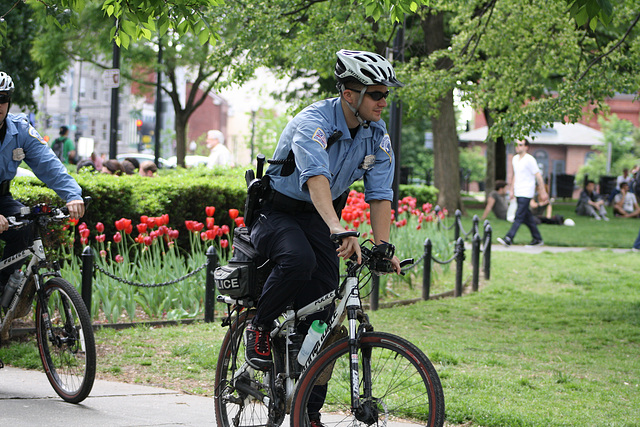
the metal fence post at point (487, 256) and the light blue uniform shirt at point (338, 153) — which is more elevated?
the light blue uniform shirt at point (338, 153)

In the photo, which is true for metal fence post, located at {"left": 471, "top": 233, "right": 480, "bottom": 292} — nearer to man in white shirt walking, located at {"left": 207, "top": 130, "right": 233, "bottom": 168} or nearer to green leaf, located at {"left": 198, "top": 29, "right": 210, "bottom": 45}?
man in white shirt walking, located at {"left": 207, "top": 130, "right": 233, "bottom": 168}

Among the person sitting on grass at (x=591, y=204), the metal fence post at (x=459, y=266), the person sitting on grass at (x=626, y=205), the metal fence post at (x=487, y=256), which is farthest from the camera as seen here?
the person sitting on grass at (x=626, y=205)

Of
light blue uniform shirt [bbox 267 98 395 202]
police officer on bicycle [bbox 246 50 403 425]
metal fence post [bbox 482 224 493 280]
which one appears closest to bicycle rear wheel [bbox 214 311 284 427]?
police officer on bicycle [bbox 246 50 403 425]

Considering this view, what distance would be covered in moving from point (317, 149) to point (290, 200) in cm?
40

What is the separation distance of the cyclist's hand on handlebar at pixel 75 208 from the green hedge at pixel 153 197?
2.11 metres

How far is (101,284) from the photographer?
24.8 feet

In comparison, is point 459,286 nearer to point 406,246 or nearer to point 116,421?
point 406,246

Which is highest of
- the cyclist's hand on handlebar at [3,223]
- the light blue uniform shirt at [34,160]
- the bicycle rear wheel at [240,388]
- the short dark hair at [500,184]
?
the light blue uniform shirt at [34,160]

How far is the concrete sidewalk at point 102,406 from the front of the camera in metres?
4.58

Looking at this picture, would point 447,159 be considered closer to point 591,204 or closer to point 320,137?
point 591,204

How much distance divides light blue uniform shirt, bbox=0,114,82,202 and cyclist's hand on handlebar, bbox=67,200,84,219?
13cm

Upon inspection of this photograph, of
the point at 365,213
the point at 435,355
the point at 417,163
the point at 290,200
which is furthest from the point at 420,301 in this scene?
the point at 417,163

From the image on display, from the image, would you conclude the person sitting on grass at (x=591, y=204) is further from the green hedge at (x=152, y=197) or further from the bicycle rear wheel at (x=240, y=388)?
the bicycle rear wheel at (x=240, y=388)

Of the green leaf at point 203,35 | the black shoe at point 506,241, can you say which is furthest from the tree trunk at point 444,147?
the green leaf at point 203,35
